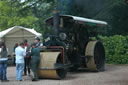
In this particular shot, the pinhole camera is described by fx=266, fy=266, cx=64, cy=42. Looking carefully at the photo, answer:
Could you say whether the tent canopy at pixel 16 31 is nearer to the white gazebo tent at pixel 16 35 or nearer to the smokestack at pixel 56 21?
the white gazebo tent at pixel 16 35

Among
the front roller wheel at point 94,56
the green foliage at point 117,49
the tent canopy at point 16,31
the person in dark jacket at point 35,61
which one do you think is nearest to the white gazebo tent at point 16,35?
the tent canopy at point 16,31

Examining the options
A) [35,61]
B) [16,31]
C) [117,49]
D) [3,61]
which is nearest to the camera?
[35,61]

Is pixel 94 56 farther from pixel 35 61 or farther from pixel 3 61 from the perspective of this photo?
pixel 3 61

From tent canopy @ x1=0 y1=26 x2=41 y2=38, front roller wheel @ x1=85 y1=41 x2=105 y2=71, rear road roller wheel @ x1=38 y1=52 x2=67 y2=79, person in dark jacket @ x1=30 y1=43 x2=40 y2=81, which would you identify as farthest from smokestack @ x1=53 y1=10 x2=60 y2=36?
tent canopy @ x1=0 y1=26 x2=41 y2=38

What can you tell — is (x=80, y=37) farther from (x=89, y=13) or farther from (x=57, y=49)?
(x=89, y=13)

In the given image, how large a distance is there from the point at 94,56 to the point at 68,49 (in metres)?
1.64

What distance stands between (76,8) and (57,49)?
12.7 metres

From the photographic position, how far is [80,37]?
12.5 metres

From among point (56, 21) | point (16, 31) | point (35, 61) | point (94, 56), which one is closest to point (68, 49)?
point (56, 21)

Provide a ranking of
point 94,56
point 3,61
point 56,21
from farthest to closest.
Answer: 1. point 94,56
2. point 56,21
3. point 3,61

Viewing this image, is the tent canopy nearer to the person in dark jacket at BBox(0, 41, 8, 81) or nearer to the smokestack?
the smokestack

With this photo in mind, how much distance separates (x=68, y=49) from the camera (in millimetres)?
11211

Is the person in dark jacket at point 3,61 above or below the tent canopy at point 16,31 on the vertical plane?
below

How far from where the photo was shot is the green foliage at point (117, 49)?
15531mm
